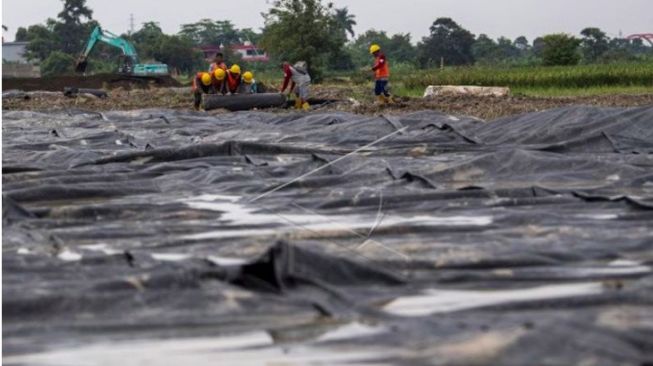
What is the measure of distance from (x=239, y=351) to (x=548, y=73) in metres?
24.6

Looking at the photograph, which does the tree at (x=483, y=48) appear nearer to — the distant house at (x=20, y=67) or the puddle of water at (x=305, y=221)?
the distant house at (x=20, y=67)

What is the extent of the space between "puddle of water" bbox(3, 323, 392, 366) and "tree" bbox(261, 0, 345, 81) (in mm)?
32900

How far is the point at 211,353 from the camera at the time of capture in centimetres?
411

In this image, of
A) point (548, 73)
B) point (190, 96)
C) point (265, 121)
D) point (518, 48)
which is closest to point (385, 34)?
point (518, 48)

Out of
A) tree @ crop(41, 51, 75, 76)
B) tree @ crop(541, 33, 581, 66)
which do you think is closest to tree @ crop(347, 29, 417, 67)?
tree @ crop(41, 51, 75, 76)

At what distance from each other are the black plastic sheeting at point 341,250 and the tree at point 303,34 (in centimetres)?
2618

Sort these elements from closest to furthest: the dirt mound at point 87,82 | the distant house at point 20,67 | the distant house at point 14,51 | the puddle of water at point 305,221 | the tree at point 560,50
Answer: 1. the puddle of water at point 305,221
2. the dirt mound at point 87,82
3. the tree at point 560,50
4. the distant house at point 20,67
5. the distant house at point 14,51

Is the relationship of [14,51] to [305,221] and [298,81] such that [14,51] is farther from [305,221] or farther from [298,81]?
[305,221]

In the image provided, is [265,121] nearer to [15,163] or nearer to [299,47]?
[15,163]

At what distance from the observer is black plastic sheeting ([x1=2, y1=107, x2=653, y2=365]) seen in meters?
4.13

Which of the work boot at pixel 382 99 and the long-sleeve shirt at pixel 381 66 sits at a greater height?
the long-sleeve shirt at pixel 381 66

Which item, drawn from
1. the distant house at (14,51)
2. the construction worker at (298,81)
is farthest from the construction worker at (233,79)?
the distant house at (14,51)

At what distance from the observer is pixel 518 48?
4033 inches

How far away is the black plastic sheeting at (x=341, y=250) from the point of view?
4133 mm
